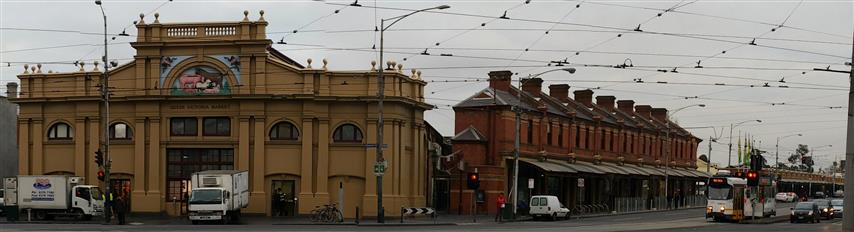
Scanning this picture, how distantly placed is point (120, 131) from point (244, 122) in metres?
7.08

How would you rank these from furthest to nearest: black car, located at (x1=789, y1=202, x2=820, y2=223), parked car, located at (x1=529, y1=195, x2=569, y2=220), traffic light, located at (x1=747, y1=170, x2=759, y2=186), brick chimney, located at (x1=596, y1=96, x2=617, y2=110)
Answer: brick chimney, located at (x1=596, y1=96, x2=617, y2=110) < black car, located at (x1=789, y1=202, x2=820, y2=223) < parked car, located at (x1=529, y1=195, x2=569, y2=220) < traffic light, located at (x1=747, y1=170, x2=759, y2=186)

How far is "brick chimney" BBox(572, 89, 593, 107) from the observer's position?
8788 cm

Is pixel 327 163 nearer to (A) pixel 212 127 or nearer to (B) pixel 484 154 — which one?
(A) pixel 212 127

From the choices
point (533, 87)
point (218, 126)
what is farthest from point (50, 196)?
point (533, 87)

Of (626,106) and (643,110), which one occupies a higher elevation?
(626,106)

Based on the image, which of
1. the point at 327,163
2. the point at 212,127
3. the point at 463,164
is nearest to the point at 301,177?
the point at 327,163

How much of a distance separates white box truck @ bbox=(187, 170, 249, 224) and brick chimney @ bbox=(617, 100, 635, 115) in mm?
56681

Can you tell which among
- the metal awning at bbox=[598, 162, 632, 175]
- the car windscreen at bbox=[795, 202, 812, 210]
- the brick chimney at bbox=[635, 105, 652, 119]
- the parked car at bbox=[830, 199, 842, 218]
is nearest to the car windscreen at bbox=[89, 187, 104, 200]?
the car windscreen at bbox=[795, 202, 812, 210]

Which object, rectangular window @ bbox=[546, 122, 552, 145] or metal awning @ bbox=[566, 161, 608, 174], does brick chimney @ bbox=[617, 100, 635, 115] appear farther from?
rectangular window @ bbox=[546, 122, 552, 145]

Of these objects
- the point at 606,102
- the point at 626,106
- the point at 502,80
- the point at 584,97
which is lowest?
the point at 626,106

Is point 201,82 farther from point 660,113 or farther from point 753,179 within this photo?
point 660,113

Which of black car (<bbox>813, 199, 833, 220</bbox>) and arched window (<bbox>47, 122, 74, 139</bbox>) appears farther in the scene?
black car (<bbox>813, 199, 833, 220</bbox>)

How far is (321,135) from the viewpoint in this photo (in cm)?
5309

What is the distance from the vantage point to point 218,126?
178 ft
